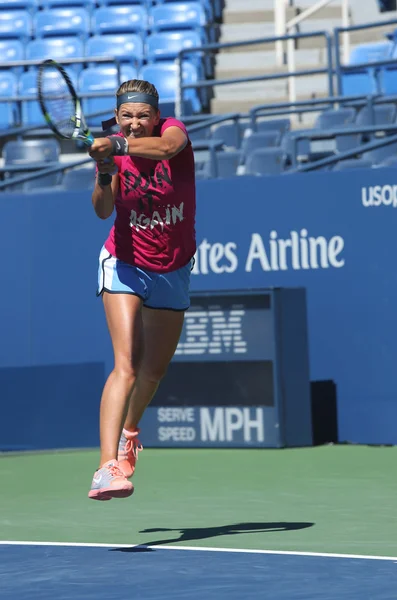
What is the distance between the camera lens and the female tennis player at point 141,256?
17.4 ft

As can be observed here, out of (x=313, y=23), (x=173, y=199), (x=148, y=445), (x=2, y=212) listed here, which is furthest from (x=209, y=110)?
(x=173, y=199)

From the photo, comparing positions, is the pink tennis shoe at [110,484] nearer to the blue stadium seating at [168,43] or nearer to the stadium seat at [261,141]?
the stadium seat at [261,141]

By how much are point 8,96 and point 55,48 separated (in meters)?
1.12

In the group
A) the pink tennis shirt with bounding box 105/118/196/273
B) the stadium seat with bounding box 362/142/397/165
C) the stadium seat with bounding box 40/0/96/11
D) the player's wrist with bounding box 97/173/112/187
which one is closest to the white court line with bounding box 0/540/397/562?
the pink tennis shirt with bounding box 105/118/196/273

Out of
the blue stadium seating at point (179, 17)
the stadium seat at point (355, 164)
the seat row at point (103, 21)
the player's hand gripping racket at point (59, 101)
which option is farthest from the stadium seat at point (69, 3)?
the player's hand gripping racket at point (59, 101)

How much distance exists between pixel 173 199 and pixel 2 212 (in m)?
5.03

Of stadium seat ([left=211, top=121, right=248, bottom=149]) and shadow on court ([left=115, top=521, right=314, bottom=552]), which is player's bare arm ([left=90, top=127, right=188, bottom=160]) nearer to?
shadow on court ([left=115, top=521, right=314, bottom=552])

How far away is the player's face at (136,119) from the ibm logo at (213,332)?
13.4 ft

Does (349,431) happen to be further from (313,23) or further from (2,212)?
(313,23)

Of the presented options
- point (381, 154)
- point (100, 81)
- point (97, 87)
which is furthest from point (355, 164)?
point (100, 81)

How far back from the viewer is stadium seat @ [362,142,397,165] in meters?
10.8

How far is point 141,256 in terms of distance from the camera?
5535 mm

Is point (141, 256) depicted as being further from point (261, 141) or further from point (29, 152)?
point (29, 152)

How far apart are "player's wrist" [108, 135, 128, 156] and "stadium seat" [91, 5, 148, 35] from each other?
11.7 m
